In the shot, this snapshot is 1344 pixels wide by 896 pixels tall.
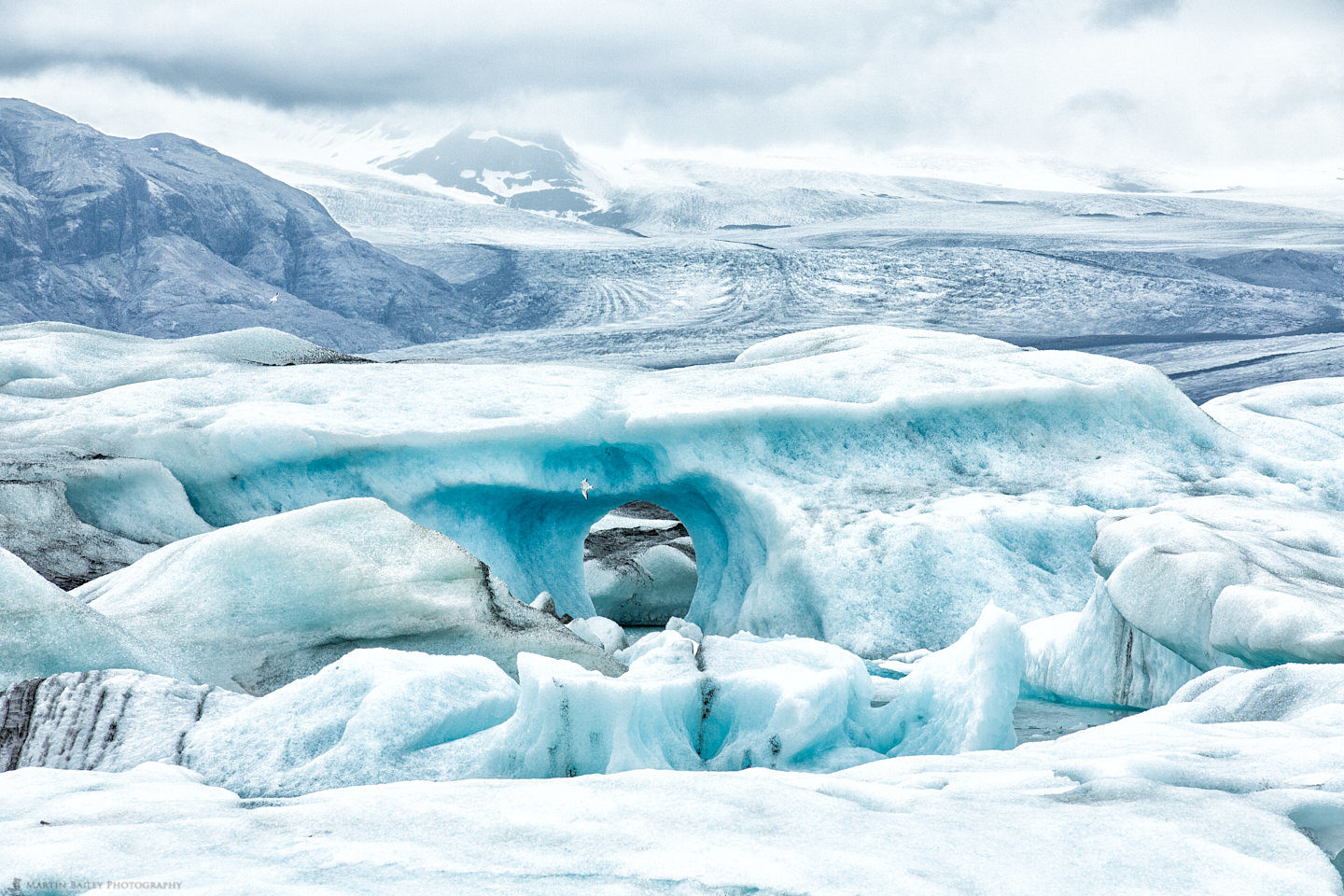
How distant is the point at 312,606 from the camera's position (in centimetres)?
452

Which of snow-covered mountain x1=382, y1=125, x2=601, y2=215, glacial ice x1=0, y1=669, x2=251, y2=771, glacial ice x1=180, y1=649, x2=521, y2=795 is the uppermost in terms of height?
snow-covered mountain x1=382, y1=125, x2=601, y2=215

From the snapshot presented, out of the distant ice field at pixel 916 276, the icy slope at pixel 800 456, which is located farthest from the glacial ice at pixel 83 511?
the distant ice field at pixel 916 276

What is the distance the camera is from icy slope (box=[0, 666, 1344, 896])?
5.46ft

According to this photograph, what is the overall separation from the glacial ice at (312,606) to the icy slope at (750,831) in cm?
191

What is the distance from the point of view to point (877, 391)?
788 centimetres

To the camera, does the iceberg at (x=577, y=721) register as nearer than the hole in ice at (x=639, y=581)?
Yes

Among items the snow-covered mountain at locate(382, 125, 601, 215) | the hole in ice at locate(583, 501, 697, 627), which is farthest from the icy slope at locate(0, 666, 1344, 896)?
Answer: the snow-covered mountain at locate(382, 125, 601, 215)

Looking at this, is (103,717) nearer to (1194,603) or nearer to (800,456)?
(1194,603)

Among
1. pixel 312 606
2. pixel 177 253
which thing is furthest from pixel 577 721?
pixel 177 253

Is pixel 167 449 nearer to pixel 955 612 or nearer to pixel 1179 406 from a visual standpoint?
pixel 955 612

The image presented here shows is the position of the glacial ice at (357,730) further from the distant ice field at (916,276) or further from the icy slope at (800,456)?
the distant ice field at (916,276)

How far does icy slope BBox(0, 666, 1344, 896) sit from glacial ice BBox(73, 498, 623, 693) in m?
1.91

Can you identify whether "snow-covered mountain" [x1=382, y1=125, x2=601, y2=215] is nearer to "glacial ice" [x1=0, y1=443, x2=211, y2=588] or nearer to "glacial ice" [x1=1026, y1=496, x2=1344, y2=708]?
"glacial ice" [x1=0, y1=443, x2=211, y2=588]

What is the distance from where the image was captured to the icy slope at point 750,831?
167cm
